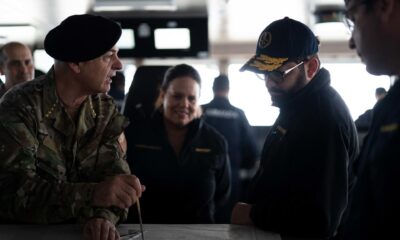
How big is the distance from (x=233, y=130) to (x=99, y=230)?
2361 millimetres

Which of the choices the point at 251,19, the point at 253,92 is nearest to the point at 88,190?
the point at 251,19

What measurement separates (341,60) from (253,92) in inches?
69.1

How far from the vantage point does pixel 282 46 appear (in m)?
1.86

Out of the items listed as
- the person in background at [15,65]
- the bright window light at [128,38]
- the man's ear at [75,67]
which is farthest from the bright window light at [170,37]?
the man's ear at [75,67]

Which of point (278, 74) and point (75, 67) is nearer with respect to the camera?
point (75, 67)

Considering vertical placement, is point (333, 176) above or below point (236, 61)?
above

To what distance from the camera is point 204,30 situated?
5.39m

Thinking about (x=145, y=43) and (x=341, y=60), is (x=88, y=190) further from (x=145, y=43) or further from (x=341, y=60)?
(x=341, y=60)

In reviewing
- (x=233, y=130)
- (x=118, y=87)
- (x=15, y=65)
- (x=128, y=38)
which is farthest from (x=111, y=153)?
(x=128, y=38)

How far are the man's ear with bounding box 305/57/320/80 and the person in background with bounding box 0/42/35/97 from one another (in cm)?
191

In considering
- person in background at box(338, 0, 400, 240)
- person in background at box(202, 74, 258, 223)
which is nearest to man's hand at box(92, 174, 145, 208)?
person in background at box(338, 0, 400, 240)

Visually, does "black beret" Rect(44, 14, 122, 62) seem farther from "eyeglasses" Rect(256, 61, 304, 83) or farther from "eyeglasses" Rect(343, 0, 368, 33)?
"eyeglasses" Rect(343, 0, 368, 33)

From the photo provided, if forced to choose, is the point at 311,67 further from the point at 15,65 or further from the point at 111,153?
the point at 15,65

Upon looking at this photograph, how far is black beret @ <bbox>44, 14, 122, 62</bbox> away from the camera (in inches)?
61.1
